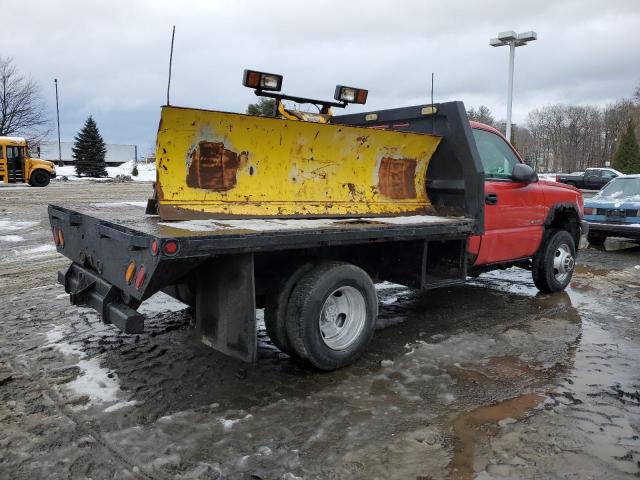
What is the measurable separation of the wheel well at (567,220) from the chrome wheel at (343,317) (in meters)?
3.51

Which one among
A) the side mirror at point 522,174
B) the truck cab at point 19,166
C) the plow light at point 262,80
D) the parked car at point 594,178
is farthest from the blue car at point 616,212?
the truck cab at point 19,166

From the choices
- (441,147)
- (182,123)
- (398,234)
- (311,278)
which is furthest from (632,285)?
(182,123)

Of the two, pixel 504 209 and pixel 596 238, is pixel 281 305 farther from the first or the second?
pixel 596 238

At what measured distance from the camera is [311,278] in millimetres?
3986

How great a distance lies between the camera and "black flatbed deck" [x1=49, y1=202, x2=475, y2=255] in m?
3.33

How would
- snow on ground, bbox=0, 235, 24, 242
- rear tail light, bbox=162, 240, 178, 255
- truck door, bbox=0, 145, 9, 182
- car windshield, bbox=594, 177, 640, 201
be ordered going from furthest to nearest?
truck door, bbox=0, 145, 9, 182
car windshield, bbox=594, 177, 640, 201
snow on ground, bbox=0, 235, 24, 242
rear tail light, bbox=162, 240, 178, 255

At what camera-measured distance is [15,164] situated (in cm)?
2823

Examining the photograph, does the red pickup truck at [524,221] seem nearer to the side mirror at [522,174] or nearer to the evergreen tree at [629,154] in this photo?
the side mirror at [522,174]

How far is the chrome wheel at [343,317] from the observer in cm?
425

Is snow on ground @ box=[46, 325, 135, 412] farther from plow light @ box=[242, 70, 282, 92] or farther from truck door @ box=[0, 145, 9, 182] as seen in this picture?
truck door @ box=[0, 145, 9, 182]

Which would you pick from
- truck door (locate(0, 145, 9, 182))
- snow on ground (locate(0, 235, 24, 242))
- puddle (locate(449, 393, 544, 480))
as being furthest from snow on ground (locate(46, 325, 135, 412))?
truck door (locate(0, 145, 9, 182))

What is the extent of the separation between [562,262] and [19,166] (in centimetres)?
2898

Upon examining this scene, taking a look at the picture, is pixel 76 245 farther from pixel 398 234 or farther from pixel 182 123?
pixel 398 234

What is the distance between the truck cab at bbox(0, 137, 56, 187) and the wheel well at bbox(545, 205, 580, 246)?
28.3m
